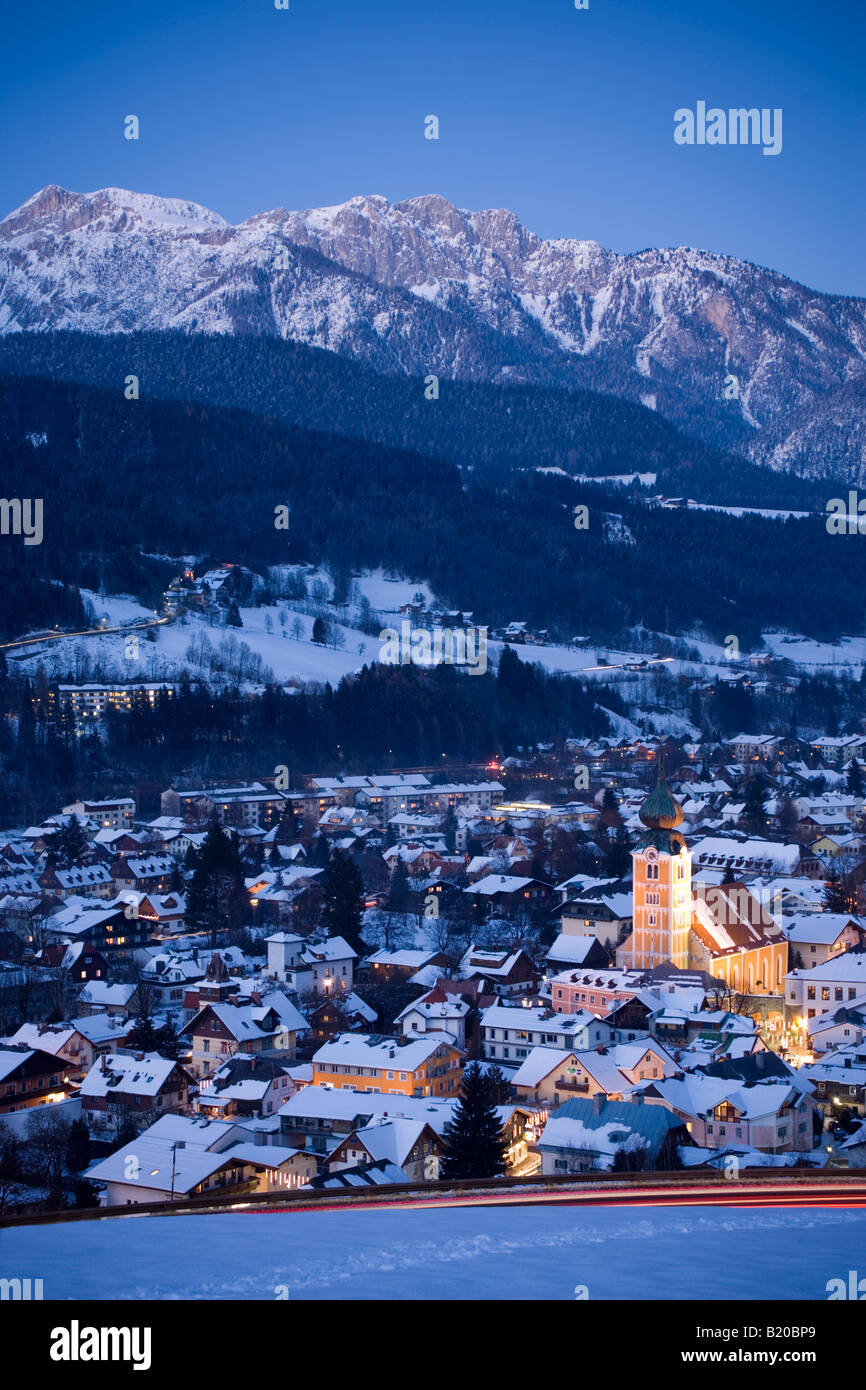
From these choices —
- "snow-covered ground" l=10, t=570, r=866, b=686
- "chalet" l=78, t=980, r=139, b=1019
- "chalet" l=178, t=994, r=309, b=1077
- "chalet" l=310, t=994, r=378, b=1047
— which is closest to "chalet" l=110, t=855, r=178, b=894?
"chalet" l=78, t=980, r=139, b=1019

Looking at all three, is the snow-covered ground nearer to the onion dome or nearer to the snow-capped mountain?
the onion dome

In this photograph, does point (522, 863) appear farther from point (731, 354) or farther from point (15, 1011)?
point (731, 354)

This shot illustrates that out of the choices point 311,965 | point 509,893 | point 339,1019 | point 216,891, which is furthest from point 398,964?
point 509,893

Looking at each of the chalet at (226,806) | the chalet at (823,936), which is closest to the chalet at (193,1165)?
the chalet at (823,936)

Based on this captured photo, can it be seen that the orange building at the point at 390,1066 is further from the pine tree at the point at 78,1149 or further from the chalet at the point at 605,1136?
the chalet at the point at 605,1136

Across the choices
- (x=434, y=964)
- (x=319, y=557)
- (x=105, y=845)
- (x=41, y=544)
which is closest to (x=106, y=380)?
(x=319, y=557)
